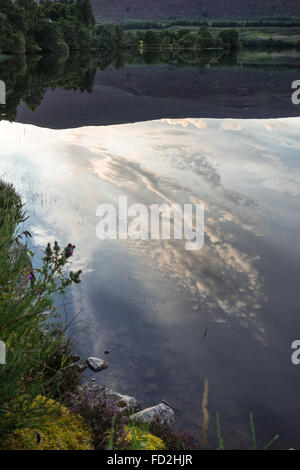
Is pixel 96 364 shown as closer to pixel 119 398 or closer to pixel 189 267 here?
pixel 119 398

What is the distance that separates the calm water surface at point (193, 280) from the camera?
22.0 feet

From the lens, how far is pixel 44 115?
30828mm

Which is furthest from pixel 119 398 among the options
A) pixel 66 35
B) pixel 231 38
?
pixel 231 38

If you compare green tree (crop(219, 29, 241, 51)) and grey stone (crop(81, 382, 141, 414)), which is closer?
grey stone (crop(81, 382, 141, 414))

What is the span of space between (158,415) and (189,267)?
4.92m

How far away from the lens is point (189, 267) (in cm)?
1029

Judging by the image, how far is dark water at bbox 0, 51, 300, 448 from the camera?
675cm

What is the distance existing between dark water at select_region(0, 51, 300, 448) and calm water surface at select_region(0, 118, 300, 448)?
0.03 metres

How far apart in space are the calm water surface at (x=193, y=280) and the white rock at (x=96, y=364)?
0.16 meters
